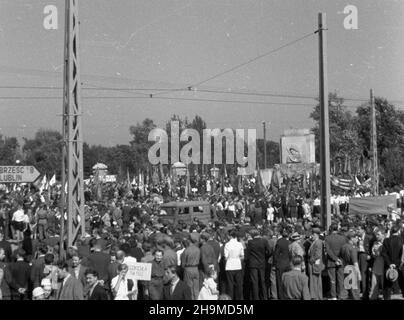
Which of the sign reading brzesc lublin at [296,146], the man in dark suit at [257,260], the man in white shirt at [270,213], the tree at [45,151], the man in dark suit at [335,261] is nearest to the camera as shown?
the man in dark suit at [257,260]

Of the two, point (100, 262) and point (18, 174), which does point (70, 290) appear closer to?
point (100, 262)

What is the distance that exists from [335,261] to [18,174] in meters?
12.3

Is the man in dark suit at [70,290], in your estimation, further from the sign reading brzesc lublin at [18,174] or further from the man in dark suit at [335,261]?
the sign reading brzesc lublin at [18,174]

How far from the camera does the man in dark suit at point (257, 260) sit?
14.4 metres

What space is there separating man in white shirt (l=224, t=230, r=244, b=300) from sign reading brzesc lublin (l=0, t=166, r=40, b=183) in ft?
33.1

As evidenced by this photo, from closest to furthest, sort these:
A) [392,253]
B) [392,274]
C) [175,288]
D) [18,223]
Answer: [175,288] → [392,274] → [392,253] → [18,223]

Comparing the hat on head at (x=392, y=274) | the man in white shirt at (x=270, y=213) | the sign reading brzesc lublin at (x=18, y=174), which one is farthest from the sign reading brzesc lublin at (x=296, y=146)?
the hat on head at (x=392, y=274)

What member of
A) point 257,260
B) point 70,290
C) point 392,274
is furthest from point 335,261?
point 70,290

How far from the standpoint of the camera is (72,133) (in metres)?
16.2

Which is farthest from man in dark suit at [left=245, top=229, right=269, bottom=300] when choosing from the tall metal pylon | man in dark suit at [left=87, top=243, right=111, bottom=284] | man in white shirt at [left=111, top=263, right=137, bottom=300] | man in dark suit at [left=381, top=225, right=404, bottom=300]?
the tall metal pylon

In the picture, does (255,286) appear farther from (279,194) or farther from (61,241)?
(279,194)

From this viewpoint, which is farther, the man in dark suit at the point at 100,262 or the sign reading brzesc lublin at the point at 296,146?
the sign reading brzesc lublin at the point at 296,146

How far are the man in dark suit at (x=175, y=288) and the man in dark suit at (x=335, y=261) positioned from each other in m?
5.17

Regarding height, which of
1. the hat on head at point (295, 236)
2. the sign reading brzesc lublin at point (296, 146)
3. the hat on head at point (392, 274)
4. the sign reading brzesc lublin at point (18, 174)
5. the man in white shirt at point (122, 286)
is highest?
the sign reading brzesc lublin at point (296, 146)
